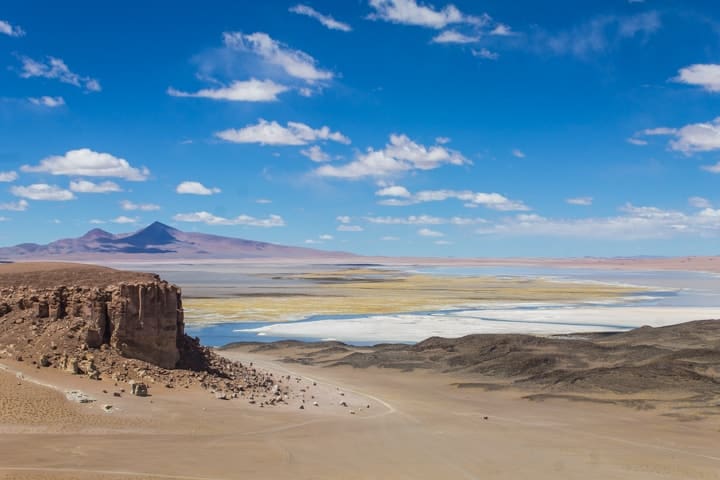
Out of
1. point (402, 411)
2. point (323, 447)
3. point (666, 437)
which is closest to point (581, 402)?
point (666, 437)

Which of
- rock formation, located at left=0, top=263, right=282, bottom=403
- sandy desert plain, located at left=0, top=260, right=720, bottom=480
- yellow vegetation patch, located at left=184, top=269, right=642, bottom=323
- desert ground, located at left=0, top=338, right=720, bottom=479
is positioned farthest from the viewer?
yellow vegetation patch, located at left=184, top=269, right=642, bottom=323

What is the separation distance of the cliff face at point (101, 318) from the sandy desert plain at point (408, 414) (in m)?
1.64

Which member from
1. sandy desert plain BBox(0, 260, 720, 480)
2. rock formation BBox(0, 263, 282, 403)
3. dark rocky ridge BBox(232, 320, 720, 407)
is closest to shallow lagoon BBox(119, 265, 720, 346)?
sandy desert plain BBox(0, 260, 720, 480)

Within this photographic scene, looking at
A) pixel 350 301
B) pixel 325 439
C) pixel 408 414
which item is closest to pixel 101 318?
pixel 325 439

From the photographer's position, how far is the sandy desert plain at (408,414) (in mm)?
16156

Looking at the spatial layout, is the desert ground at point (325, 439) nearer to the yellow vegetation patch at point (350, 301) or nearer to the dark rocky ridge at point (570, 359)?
the dark rocky ridge at point (570, 359)

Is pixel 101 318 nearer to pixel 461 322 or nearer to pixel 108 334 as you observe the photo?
pixel 108 334

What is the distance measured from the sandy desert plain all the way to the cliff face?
5.39 feet

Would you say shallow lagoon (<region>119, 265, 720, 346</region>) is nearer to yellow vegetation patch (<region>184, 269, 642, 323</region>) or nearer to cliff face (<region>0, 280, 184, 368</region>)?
yellow vegetation patch (<region>184, 269, 642, 323</region>)

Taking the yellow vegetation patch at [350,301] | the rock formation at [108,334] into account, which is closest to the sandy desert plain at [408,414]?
the rock formation at [108,334]

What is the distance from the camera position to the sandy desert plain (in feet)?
53.0

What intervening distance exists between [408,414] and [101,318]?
9.68 m

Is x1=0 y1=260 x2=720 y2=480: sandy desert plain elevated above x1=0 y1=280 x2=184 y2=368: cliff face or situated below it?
below

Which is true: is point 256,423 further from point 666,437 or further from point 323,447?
point 666,437
